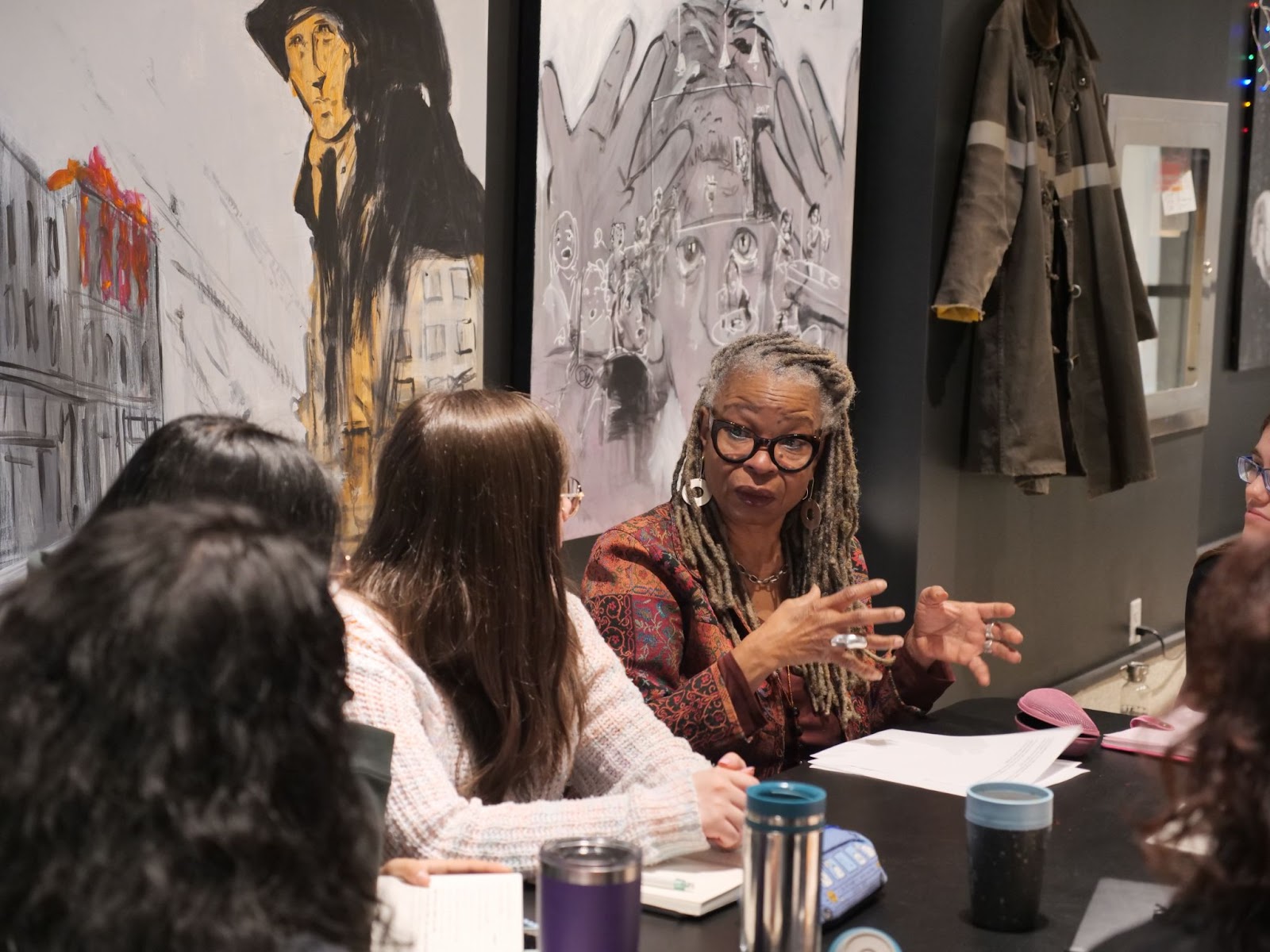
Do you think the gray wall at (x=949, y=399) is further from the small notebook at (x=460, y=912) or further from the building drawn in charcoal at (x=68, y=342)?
the small notebook at (x=460, y=912)

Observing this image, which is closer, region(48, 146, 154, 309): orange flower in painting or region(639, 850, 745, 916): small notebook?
region(639, 850, 745, 916): small notebook

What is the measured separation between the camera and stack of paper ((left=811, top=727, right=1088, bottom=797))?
199 cm

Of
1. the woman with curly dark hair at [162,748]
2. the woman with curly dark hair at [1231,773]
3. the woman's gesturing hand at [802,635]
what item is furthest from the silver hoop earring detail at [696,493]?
the woman with curly dark hair at [162,748]

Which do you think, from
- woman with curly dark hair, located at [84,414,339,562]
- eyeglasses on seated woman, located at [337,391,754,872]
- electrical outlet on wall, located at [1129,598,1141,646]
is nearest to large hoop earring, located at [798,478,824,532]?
eyeglasses on seated woman, located at [337,391,754,872]

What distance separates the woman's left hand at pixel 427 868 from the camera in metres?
1.42

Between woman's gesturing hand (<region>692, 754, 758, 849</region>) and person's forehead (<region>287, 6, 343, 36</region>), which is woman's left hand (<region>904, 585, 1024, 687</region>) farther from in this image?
person's forehead (<region>287, 6, 343, 36</region>)

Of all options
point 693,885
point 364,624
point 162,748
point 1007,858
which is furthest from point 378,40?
point 162,748

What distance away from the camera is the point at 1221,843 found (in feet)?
2.93

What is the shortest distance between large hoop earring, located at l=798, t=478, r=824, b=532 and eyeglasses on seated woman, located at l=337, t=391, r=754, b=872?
0.88m

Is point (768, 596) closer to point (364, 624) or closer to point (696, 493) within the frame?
point (696, 493)

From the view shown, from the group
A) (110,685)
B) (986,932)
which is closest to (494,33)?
(986,932)

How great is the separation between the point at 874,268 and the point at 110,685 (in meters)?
3.34

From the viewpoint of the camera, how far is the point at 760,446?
2.50 m

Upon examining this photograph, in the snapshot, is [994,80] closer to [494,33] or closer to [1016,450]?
→ [1016,450]
